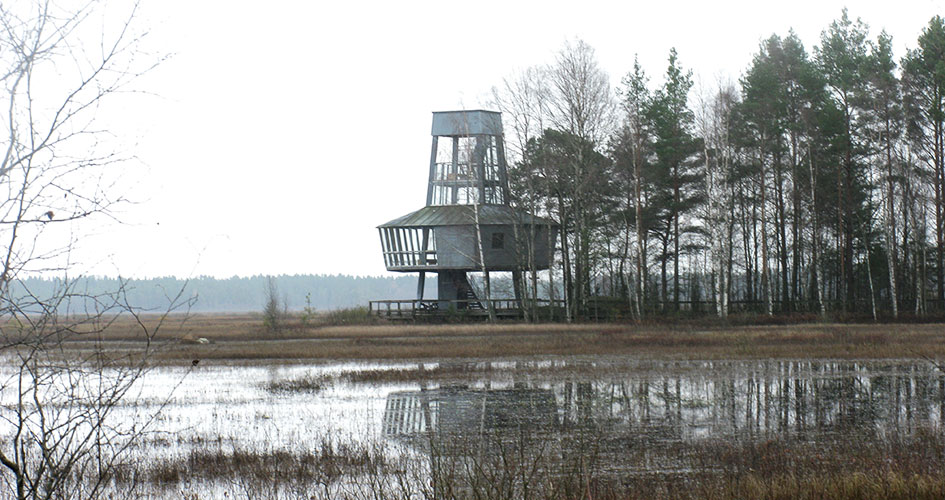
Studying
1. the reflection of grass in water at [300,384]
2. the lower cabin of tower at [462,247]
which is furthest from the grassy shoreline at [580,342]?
the lower cabin of tower at [462,247]

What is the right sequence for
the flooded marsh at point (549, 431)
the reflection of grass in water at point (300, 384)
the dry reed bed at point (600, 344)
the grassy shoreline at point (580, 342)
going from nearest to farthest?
the flooded marsh at point (549, 431), the reflection of grass in water at point (300, 384), the dry reed bed at point (600, 344), the grassy shoreline at point (580, 342)

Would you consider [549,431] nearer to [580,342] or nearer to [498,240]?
[580,342]

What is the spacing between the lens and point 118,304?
253 inches

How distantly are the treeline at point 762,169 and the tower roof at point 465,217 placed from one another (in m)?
A: 0.85

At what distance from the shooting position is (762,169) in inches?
1956

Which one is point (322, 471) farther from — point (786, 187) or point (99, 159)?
point (786, 187)

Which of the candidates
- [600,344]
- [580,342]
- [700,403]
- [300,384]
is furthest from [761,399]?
[580,342]

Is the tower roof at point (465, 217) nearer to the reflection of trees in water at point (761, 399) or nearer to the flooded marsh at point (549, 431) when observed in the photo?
the flooded marsh at point (549, 431)

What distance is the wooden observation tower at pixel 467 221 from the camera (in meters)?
50.8

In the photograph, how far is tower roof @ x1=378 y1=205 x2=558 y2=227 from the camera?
169 ft

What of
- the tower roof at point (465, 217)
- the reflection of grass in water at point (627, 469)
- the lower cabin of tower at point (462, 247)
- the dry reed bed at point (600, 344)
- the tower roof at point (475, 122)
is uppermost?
the tower roof at point (475, 122)

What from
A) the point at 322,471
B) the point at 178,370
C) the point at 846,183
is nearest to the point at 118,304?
the point at 322,471

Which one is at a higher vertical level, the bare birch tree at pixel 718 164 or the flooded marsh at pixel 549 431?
the bare birch tree at pixel 718 164

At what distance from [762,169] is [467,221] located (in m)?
15.2
